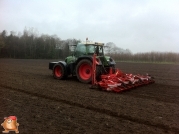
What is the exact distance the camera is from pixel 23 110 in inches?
183

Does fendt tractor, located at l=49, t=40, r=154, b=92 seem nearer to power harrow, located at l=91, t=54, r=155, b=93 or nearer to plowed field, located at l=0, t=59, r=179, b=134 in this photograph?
power harrow, located at l=91, t=54, r=155, b=93

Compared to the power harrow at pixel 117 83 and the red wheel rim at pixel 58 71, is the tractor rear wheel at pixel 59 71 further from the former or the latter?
the power harrow at pixel 117 83

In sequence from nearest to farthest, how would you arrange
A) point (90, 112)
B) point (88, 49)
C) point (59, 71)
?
point (90, 112) → point (88, 49) → point (59, 71)

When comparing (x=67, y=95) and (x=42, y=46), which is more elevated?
(x=42, y=46)

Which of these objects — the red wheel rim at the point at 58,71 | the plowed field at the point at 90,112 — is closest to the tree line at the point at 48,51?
the red wheel rim at the point at 58,71

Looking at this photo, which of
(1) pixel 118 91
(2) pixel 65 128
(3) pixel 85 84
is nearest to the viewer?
(2) pixel 65 128

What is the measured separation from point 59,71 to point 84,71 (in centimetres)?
169

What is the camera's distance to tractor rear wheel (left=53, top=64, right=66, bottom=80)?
386 inches

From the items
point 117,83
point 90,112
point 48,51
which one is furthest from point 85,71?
point 48,51

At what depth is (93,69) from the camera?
8.10 m

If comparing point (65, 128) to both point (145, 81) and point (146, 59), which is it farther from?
point (146, 59)

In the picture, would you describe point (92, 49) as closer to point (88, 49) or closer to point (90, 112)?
point (88, 49)

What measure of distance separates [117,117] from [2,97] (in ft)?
11.0

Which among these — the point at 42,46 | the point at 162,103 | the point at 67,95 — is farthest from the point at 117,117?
the point at 42,46
